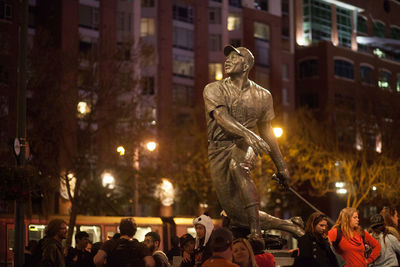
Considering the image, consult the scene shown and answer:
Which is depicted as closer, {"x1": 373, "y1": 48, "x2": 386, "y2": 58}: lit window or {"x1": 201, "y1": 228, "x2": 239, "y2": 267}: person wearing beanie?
{"x1": 201, "y1": 228, "x2": 239, "y2": 267}: person wearing beanie

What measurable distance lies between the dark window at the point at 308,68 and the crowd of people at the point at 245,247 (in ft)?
197

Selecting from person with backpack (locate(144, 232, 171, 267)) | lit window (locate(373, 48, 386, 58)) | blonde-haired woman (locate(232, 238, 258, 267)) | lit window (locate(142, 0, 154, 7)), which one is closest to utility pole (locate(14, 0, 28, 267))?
person with backpack (locate(144, 232, 171, 267))

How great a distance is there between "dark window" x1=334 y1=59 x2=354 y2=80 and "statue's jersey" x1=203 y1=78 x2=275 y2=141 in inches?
2439

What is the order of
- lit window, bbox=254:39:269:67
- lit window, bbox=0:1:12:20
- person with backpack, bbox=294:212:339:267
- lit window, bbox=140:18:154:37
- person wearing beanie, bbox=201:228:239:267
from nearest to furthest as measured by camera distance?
person wearing beanie, bbox=201:228:239:267 → person with backpack, bbox=294:212:339:267 → lit window, bbox=0:1:12:20 → lit window, bbox=140:18:154:37 → lit window, bbox=254:39:269:67

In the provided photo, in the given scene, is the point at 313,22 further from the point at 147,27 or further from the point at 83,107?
the point at 83,107

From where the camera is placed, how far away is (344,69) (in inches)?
2849

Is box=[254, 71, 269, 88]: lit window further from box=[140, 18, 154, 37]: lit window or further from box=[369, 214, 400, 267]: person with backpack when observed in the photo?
box=[369, 214, 400, 267]: person with backpack

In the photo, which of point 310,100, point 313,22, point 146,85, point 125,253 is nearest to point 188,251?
point 125,253

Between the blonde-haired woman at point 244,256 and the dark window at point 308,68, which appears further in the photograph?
the dark window at point 308,68

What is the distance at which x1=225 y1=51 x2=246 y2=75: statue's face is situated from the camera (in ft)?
33.7

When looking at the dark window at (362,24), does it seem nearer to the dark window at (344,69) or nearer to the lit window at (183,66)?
the dark window at (344,69)

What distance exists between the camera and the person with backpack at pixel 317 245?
873 cm

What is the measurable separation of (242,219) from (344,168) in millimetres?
34171

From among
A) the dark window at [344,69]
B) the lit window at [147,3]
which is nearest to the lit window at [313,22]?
the dark window at [344,69]
